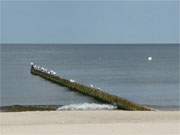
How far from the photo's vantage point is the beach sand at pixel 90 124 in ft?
45.6

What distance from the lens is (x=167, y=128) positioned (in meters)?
14.5

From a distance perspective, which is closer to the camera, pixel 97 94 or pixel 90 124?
pixel 90 124

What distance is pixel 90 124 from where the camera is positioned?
15461mm

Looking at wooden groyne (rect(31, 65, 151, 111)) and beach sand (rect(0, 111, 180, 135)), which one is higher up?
wooden groyne (rect(31, 65, 151, 111))

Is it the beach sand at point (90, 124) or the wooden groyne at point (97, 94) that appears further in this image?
the wooden groyne at point (97, 94)

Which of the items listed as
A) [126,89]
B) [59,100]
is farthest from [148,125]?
[126,89]

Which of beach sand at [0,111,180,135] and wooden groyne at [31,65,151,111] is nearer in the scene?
beach sand at [0,111,180,135]

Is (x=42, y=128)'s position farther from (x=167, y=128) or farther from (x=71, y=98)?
(x=71, y=98)

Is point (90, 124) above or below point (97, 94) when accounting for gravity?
below

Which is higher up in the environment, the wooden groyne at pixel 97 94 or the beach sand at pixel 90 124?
the wooden groyne at pixel 97 94

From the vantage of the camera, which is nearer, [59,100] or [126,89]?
[59,100]

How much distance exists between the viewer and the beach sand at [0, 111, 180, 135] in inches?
547

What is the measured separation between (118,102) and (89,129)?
18.7 m

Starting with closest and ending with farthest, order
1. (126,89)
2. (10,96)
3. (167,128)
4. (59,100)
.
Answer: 1. (167,128)
2. (59,100)
3. (10,96)
4. (126,89)
